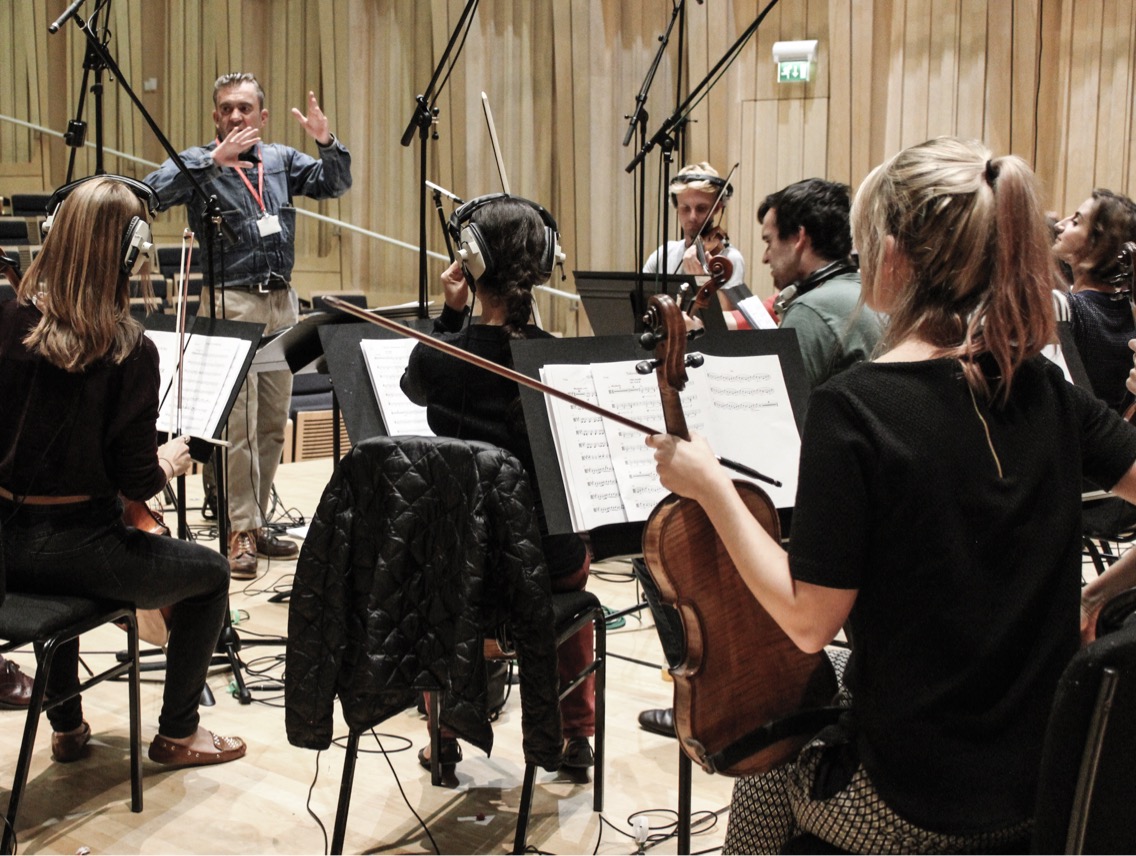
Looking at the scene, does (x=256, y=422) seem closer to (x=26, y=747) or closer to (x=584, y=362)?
(x=26, y=747)

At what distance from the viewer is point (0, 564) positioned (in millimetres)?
2100

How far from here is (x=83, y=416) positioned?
2.46 meters

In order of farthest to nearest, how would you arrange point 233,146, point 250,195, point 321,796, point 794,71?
point 794,71, point 250,195, point 233,146, point 321,796

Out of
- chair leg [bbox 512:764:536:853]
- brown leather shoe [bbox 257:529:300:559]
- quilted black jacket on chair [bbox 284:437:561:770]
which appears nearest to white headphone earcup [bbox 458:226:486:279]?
quilted black jacket on chair [bbox 284:437:561:770]

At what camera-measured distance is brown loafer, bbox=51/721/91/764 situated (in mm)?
2834

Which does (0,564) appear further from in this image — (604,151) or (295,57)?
(295,57)

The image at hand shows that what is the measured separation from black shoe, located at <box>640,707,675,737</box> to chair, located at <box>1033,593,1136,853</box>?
2033 millimetres

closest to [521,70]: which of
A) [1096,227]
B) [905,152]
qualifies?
[1096,227]

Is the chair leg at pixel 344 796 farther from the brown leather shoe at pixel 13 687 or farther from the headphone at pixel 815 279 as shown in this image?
the headphone at pixel 815 279

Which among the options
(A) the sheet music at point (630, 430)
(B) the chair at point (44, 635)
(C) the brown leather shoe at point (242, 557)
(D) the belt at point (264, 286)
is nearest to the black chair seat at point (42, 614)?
(B) the chair at point (44, 635)

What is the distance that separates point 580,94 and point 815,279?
519 cm

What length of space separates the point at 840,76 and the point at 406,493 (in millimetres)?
5558

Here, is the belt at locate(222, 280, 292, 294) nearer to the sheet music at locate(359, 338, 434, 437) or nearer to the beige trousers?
the beige trousers

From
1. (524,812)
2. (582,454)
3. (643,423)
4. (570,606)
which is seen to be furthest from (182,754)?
(643,423)
